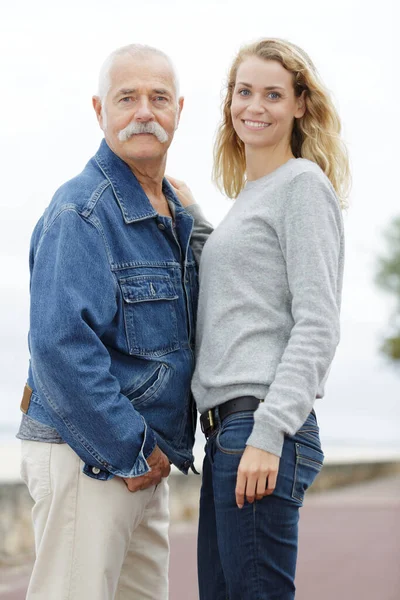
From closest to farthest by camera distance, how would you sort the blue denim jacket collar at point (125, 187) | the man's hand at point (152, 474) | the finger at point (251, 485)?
the finger at point (251, 485) < the man's hand at point (152, 474) < the blue denim jacket collar at point (125, 187)

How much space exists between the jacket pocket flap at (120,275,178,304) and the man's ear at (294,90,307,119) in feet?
2.45

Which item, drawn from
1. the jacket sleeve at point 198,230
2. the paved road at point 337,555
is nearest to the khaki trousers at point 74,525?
the jacket sleeve at point 198,230

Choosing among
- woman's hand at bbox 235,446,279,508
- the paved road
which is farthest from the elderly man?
the paved road

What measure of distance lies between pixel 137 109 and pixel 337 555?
22.1ft

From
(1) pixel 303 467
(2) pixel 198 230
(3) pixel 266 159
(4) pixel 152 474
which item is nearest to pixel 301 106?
(3) pixel 266 159

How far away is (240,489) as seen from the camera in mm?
2793

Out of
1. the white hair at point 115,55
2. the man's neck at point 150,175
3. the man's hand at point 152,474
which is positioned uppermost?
the white hair at point 115,55

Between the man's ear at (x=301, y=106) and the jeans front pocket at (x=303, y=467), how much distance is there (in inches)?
46.1

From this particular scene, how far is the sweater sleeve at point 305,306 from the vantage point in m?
2.77

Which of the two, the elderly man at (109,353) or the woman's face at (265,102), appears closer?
the elderly man at (109,353)

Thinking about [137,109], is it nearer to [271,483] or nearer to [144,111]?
[144,111]

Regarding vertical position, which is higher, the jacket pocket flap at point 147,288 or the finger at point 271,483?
the jacket pocket flap at point 147,288

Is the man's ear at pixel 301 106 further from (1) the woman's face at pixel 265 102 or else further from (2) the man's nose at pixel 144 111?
(2) the man's nose at pixel 144 111

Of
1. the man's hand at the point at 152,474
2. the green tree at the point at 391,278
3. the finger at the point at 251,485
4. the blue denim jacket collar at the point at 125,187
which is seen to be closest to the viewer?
the finger at the point at 251,485
